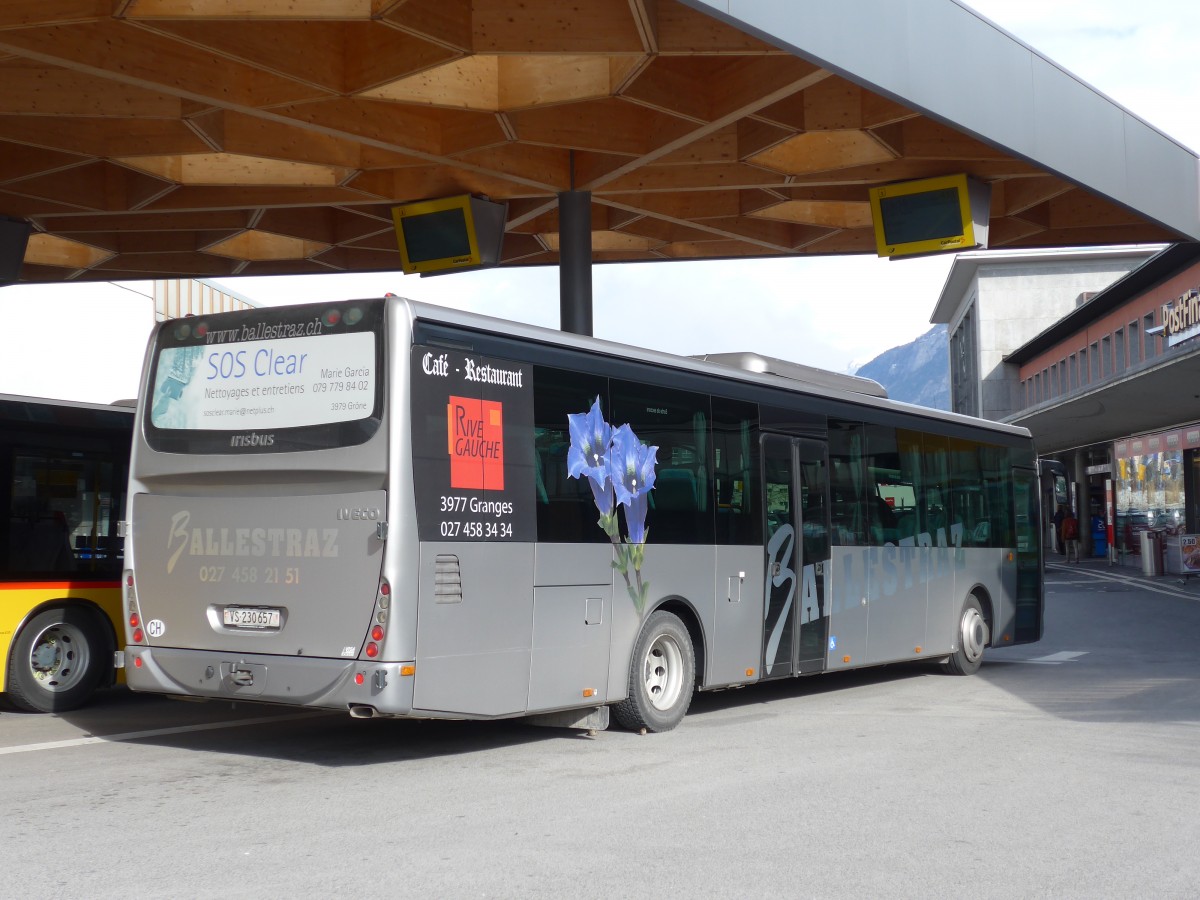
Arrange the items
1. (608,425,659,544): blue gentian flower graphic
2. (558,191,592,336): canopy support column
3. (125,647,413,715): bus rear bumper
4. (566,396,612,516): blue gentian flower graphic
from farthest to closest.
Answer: (558,191,592,336): canopy support column → (608,425,659,544): blue gentian flower graphic → (566,396,612,516): blue gentian flower graphic → (125,647,413,715): bus rear bumper

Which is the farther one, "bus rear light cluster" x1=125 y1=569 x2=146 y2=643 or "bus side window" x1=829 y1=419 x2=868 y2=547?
"bus side window" x1=829 y1=419 x2=868 y2=547

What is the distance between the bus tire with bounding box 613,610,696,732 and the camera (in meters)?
10.1

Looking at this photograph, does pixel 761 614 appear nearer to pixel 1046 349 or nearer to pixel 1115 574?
pixel 1115 574

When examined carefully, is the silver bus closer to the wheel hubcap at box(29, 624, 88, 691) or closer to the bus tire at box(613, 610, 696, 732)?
the bus tire at box(613, 610, 696, 732)

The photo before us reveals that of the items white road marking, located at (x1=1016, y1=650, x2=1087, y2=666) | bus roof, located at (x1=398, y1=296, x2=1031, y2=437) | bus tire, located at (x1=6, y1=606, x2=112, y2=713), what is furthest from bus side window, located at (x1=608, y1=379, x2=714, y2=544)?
white road marking, located at (x1=1016, y1=650, x2=1087, y2=666)

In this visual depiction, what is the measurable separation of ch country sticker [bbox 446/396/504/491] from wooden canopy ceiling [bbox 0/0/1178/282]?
3.83 meters

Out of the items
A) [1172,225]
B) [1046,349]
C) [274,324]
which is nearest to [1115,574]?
[1172,225]

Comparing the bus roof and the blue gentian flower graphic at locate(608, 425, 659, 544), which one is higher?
the bus roof

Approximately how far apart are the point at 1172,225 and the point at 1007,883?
13739 mm

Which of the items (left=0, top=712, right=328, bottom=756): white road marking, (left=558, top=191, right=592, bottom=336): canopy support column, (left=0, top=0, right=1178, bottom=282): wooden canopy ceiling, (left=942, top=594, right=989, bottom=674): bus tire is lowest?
(left=0, top=712, right=328, bottom=756): white road marking

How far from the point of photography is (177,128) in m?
14.5

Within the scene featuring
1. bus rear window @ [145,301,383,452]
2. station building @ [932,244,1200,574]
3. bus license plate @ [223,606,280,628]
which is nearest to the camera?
bus rear window @ [145,301,383,452]

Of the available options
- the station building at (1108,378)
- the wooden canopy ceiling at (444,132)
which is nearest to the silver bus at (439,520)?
the wooden canopy ceiling at (444,132)

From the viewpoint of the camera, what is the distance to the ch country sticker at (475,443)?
28.4 feet
